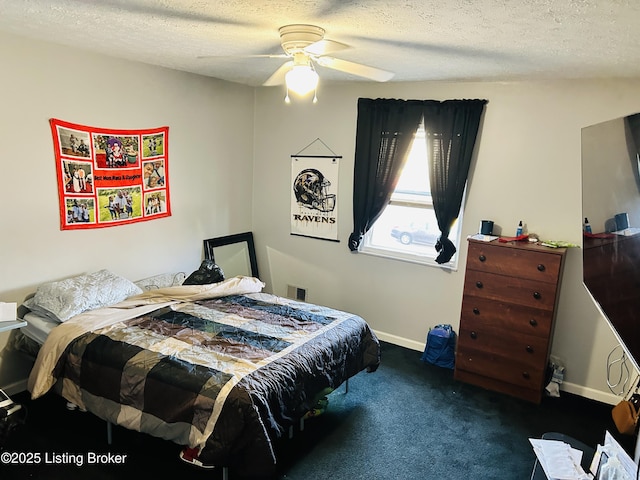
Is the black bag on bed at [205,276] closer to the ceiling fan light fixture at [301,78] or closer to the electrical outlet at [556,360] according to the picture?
the ceiling fan light fixture at [301,78]

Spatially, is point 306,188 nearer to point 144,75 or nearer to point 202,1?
point 144,75

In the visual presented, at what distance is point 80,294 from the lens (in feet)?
9.52

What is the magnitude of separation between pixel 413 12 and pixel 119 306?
249 centimetres

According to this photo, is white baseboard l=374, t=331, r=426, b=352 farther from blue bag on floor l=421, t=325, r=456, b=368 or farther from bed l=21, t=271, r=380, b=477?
bed l=21, t=271, r=380, b=477

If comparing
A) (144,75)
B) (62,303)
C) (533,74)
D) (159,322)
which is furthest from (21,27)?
(533,74)

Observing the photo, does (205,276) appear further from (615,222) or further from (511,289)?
(615,222)

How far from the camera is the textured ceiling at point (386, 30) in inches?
69.6

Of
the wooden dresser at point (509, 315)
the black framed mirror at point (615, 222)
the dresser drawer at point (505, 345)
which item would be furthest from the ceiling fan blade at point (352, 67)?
the dresser drawer at point (505, 345)

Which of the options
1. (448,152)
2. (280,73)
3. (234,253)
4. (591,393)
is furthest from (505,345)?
(234,253)

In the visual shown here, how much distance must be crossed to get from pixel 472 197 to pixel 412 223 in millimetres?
595

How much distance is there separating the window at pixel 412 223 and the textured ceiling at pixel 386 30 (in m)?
0.92

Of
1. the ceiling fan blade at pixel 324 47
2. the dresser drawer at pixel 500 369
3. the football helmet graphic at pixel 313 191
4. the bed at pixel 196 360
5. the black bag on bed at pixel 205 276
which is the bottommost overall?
the dresser drawer at pixel 500 369

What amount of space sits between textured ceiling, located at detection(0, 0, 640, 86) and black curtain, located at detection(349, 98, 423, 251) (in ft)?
2.11

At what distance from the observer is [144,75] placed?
347cm
